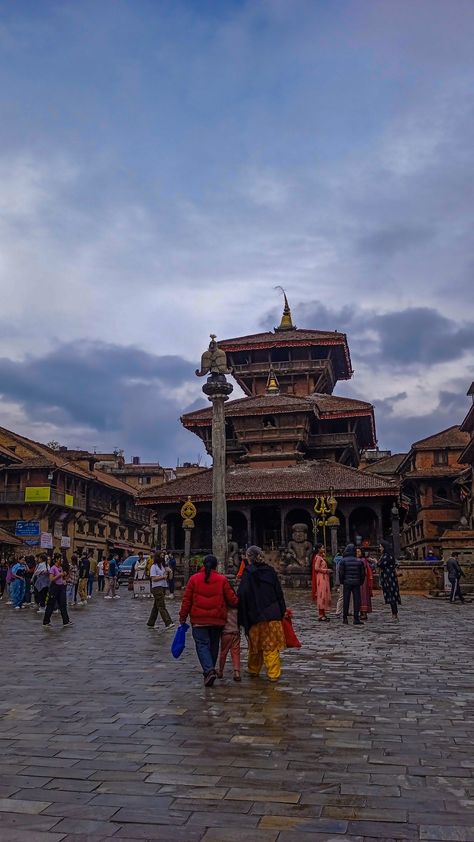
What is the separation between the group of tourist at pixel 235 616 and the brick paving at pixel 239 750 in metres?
0.34

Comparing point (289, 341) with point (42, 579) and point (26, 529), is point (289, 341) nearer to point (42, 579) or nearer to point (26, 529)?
point (26, 529)

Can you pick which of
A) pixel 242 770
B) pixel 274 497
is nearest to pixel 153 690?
pixel 242 770

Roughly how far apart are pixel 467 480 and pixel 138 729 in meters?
40.4

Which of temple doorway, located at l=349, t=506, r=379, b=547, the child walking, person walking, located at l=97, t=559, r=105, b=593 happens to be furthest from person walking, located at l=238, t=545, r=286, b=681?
temple doorway, located at l=349, t=506, r=379, b=547

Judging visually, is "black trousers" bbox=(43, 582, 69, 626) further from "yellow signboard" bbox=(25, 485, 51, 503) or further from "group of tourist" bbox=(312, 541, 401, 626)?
"yellow signboard" bbox=(25, 485, 51, 503)

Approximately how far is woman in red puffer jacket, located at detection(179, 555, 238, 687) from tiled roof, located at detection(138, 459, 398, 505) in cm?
2690

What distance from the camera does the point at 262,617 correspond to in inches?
344

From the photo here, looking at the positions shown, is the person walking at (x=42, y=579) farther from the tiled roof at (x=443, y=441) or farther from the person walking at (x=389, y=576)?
the tiled roof at (x=443, y=441)

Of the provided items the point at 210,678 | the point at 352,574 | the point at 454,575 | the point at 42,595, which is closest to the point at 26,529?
the point at 42,595

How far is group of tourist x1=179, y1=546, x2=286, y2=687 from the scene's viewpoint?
8.44m

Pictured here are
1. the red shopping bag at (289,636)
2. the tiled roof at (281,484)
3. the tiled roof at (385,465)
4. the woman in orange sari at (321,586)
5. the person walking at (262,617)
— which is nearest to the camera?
the person walking at (262,617)

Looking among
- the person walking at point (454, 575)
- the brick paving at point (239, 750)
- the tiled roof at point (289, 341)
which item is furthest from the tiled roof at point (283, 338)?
the brick paving at point (239, 750)

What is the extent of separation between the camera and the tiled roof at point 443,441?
169 ft

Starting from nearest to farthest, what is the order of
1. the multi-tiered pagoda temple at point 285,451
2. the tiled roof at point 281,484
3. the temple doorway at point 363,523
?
the tiled roof at point 281,484 < the multi-tiered pagoda temple at point 285,451 < the temple doorway at point 363,523
